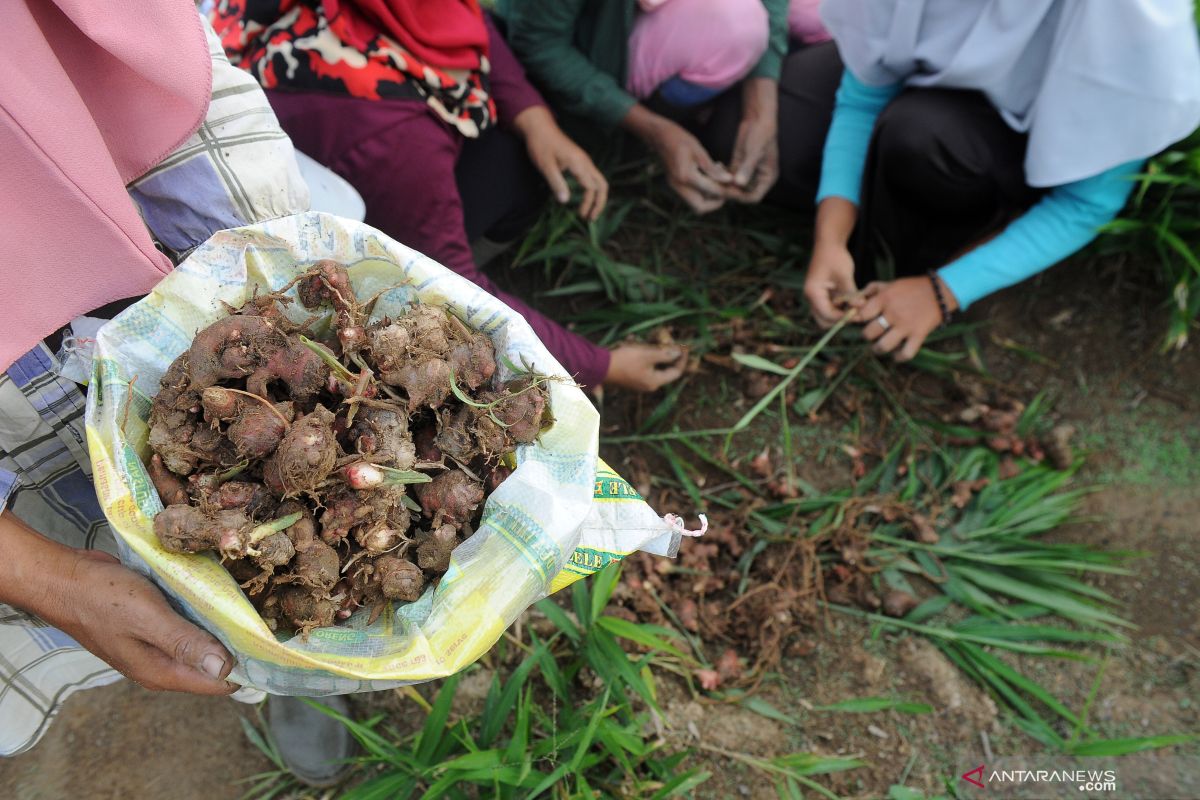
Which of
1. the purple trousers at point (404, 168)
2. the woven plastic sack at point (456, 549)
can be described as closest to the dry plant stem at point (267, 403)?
the woven plastic sack at point (456, 549)

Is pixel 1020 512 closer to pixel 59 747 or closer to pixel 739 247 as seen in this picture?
pixel 739 247

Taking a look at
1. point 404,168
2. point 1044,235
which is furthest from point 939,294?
point 404,168

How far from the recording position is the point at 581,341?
57.8 inches

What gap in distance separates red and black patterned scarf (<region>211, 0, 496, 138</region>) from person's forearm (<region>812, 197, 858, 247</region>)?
872 millimetres

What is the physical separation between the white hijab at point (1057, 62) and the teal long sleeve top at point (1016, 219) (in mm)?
90

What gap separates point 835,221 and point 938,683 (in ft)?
3.18

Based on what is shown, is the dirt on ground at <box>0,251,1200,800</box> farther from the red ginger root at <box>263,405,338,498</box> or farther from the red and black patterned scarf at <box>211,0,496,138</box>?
the red and black patterned scarf at <box>211,0,496,138</box>

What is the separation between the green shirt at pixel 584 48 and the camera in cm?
168

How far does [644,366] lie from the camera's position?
1661 millimetres

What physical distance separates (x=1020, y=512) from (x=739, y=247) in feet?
2.96

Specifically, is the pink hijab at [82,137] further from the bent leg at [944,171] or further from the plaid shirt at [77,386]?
the bent leg at [944,171]

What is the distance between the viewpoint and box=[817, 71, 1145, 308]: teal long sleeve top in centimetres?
149

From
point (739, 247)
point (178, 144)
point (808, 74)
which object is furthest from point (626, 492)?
point (808, 74)

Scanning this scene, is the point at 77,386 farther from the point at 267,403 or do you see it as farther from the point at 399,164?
the point at 399,164
